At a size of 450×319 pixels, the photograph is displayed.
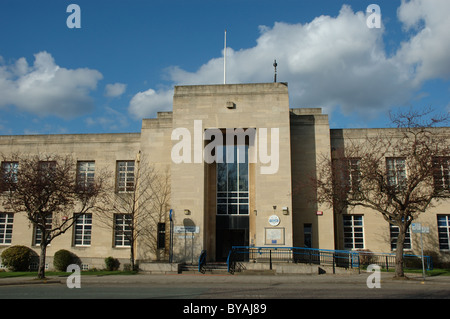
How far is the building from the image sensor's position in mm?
24109

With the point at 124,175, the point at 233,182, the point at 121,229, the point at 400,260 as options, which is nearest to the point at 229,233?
the point at 233,182

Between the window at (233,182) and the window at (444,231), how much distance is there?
39.0ft

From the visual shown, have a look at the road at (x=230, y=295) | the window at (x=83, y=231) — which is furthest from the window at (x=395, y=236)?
the window at (x=83, y=231)

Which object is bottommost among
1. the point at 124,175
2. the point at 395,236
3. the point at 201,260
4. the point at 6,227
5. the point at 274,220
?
the point at 201,260

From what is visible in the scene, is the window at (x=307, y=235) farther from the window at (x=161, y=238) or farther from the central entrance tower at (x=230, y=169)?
the window at (x=161, y=238)

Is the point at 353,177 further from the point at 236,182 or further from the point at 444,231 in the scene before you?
the point at 444,231

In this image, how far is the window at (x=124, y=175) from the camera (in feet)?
89.8

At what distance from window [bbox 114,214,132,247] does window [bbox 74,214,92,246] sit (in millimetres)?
1848

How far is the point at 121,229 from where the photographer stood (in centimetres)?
2670

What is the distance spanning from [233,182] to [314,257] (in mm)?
6715

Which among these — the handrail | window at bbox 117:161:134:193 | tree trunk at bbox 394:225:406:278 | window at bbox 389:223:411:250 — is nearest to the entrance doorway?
the handrail

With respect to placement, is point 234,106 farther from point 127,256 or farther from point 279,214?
point 127,256
